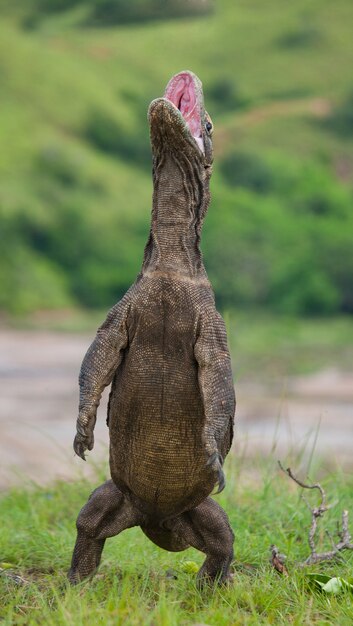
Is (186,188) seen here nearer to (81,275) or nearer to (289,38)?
(81,275)

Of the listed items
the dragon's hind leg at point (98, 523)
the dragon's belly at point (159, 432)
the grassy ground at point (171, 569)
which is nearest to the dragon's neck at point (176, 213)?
the dragon's belly at point (159, 432)

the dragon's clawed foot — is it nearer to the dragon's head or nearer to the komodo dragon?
the komodo dragon

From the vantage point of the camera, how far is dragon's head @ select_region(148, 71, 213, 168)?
390 centimetres

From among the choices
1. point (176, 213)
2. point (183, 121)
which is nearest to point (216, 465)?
point (176, 213)

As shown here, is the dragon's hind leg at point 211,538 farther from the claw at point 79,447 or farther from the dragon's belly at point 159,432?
the claw at point 79,447

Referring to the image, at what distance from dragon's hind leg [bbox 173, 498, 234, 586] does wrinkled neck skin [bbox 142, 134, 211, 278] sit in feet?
3.25

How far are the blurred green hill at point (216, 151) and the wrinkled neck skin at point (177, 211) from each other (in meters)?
18.6

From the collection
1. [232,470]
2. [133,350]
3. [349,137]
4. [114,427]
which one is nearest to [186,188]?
[133,350]

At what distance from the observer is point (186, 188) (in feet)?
13.4

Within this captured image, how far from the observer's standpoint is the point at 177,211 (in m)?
4.11

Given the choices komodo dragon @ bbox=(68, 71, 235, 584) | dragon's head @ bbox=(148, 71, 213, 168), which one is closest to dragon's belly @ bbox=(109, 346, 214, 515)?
komodo dragon @ bbox=(68, 71, 235, 584)

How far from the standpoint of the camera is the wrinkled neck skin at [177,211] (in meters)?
4.07

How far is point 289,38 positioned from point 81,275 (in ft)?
26.3

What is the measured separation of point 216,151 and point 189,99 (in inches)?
841
